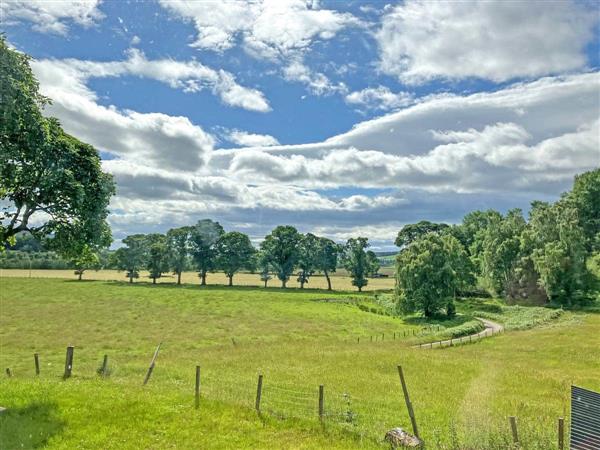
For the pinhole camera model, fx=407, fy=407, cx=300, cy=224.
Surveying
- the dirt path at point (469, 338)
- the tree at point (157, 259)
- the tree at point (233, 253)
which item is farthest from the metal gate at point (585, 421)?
the tree at point (157, 259)

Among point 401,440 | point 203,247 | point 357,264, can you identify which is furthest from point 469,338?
point 203,247

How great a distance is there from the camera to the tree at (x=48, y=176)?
62.6 feet

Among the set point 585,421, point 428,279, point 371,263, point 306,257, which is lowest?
point 585,421

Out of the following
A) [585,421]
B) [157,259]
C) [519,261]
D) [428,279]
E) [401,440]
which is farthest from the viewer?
[157,259]

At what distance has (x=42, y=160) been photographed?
21.9 meters

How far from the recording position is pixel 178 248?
136 metres

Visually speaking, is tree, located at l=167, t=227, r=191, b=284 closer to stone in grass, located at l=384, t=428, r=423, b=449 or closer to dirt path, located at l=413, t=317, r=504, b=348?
dirt path, located at l=413, t=317, r=504, b=348

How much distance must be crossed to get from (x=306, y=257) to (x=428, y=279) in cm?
6512

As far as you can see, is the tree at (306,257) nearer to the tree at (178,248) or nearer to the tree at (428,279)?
the tree at (178,248)

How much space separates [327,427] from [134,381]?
12.9 meters

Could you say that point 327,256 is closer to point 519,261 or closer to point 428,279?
point 519,261

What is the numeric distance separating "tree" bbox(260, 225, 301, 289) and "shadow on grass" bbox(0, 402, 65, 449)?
4649 inches

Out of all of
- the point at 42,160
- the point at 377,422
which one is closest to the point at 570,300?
the point at 377,422

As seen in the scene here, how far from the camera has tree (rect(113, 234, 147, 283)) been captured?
444 feet
